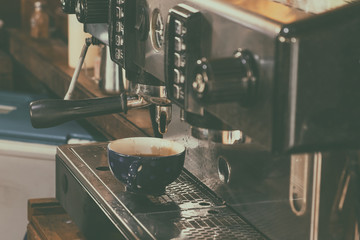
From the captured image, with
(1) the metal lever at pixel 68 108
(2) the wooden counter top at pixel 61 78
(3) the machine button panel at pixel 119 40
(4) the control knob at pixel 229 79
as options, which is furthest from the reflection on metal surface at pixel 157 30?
(2) the wooden counter top at pixel 61 78

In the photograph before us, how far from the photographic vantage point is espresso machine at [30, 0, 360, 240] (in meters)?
0.82

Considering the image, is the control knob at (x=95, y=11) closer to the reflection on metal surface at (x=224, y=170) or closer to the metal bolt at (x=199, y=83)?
the reflection on metal surface at (x=224, y=170)

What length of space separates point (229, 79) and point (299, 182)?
1.00ft

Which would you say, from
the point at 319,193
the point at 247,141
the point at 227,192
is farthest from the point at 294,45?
the point at 227,192

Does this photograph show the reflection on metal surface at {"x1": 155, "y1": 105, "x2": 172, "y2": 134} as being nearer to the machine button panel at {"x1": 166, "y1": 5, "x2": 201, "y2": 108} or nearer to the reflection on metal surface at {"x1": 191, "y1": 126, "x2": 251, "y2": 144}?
the reflection on metal surface at {"x1": 191, "y1": 126, "x2": 251, "y2": 144}

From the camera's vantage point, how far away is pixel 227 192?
1348mm

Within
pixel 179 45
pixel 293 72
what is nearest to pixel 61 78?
pixel 179 45

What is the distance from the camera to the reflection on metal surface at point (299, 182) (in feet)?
3.50

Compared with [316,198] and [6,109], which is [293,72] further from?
[6,109]

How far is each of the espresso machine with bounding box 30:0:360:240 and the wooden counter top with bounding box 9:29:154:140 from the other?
0.27 metres

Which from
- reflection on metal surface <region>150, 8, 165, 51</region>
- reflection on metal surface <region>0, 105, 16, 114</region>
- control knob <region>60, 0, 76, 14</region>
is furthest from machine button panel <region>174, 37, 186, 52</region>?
reflection on metal surface <region>0, 105, 16, 114</region>

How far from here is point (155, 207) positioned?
4.40 ft

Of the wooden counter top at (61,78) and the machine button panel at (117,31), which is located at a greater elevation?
the machine button panel at (117,31)

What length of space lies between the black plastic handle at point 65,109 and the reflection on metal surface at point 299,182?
1.44 feet
